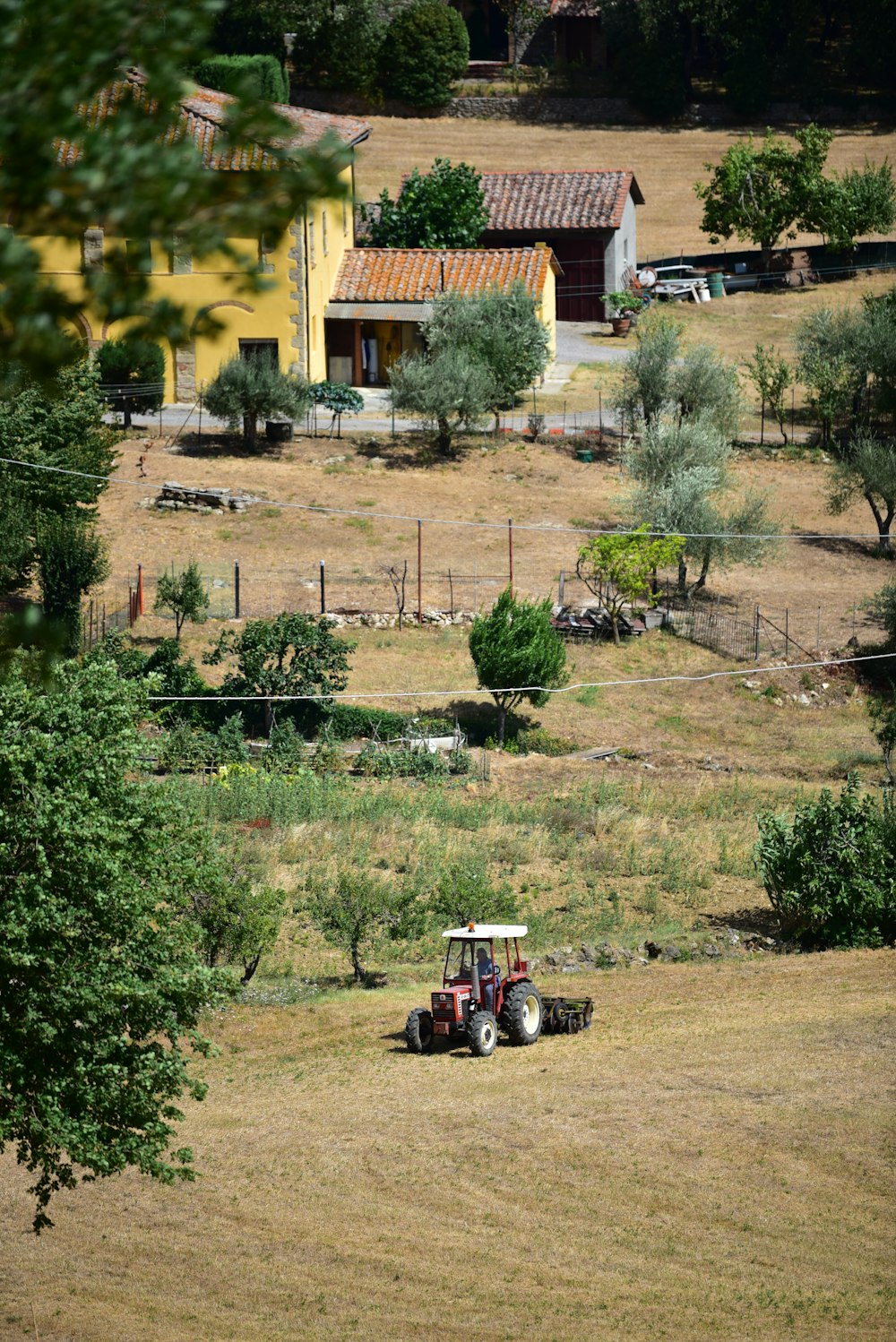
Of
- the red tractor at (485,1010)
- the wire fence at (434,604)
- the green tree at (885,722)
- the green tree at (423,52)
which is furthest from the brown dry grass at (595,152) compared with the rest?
the red tractor at (485,1010)

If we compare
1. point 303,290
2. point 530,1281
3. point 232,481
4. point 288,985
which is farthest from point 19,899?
point 303,290

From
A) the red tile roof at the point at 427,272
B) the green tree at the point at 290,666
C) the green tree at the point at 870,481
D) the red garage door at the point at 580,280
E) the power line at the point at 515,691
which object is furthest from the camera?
the red garage door at the point at 580,280

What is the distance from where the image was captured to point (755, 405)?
56.8 meters

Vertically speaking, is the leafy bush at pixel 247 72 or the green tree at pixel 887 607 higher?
the leafy bush at pixel 247 72

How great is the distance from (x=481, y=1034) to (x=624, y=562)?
67.6 feet

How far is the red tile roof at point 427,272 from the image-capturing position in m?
54.9

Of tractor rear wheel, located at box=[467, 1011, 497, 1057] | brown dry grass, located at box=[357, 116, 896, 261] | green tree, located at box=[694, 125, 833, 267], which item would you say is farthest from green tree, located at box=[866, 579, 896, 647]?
brown dry grass, located at box=[357, 116, 896, 261]

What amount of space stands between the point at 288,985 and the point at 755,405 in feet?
117

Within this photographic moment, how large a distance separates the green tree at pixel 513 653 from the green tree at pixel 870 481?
44.7 ft

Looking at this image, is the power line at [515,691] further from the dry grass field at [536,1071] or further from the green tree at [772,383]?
the green tree at [772,383]

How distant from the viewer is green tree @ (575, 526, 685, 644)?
132 ft

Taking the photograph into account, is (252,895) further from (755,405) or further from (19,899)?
(755,405)

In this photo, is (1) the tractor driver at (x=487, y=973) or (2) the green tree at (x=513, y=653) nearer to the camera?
(1) the tractor driver at (x=487, y=973)

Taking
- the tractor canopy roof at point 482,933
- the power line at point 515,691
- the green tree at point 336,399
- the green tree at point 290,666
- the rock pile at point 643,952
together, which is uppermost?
the green tree at point 336,399
